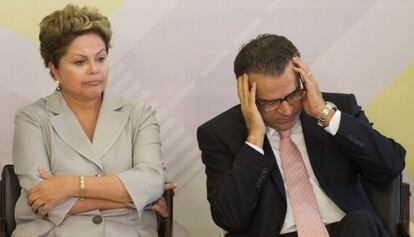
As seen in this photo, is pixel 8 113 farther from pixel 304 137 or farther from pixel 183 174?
pixel 304 137

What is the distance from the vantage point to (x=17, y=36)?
3.19m

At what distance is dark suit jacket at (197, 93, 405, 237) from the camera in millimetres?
2516

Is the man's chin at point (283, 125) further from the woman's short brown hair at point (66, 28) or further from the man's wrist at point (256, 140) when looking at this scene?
the woman's short brown hair at point (66, 28)

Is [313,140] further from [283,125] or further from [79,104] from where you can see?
[79,104]

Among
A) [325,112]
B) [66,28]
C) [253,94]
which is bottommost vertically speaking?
[325,112]

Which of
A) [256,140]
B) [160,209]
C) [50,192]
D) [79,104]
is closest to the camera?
[50,192]

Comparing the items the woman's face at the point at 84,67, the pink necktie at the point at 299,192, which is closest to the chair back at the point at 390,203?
the pink necktie at the point at 299,192

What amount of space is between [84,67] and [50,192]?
1.91ft

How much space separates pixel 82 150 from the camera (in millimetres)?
2646

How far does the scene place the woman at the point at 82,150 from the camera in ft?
8.23

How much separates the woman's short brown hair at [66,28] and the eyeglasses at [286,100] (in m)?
0.80

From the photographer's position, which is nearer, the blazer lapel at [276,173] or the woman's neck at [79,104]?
the blazer lapel at [276,173]

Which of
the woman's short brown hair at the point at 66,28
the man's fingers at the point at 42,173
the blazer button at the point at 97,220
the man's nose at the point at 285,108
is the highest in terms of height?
the woman's short brown hair at the point at 66,28

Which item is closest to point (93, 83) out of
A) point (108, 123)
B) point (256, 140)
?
point (108, 123)
